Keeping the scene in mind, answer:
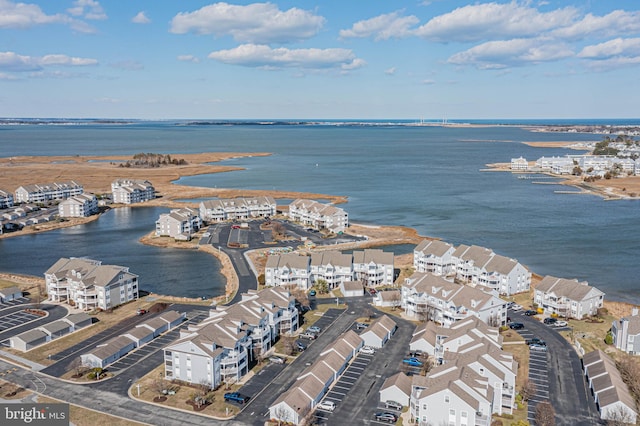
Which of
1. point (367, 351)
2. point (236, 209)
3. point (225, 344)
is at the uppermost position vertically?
point (236, 209)

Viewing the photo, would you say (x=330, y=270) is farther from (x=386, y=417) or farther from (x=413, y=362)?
(x=386, y=417)

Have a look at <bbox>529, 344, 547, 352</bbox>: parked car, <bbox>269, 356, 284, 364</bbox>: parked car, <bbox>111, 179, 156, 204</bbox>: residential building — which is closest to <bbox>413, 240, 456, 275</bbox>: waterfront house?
<bbox>529, 344, 547, 352</bbox>: parked car

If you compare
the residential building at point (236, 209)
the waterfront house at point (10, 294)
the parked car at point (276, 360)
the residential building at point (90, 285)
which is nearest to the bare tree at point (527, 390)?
the parked car at point (276, 360)

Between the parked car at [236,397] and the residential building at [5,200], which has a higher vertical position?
the residential building at [5,200]

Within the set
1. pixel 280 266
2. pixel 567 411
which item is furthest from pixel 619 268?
pixel 280 266

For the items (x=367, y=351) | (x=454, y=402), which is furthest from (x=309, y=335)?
(x=454, y=402)

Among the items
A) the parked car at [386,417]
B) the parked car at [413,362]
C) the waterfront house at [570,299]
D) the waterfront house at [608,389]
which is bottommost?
the parked car at [386,417]

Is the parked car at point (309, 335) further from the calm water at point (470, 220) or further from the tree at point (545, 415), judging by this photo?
the tree at point (545, 415)

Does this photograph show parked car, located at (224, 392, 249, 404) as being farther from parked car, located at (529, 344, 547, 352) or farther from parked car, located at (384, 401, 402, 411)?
parked car, located at (529, 344, 547, 352)
